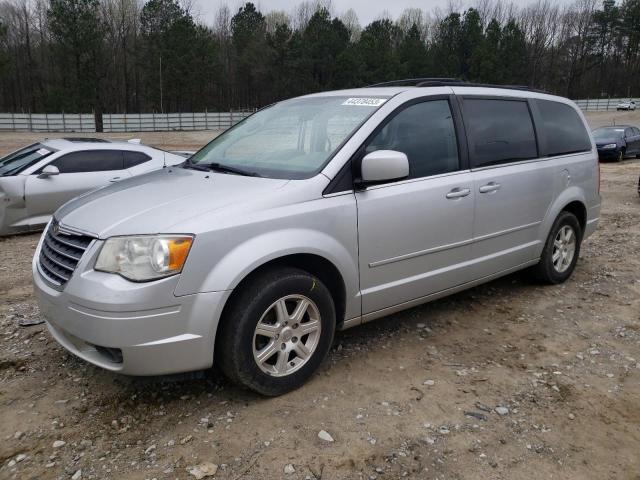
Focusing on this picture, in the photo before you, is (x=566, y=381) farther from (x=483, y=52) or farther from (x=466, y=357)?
(x=483, y=52)

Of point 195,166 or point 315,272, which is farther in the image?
point 195,166

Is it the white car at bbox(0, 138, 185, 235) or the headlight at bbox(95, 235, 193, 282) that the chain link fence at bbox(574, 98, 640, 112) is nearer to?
the white car at bbox(0, 138, 185, 235)

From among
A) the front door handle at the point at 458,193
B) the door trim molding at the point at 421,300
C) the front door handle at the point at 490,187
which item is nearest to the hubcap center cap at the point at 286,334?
the door trim molding at the point at 421,300

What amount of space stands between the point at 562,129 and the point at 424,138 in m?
2.02

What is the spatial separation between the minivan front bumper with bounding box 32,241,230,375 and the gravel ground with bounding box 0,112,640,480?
0.22 m

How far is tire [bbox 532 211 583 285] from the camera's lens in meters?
5.05

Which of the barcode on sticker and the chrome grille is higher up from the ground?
the barcode on sticker

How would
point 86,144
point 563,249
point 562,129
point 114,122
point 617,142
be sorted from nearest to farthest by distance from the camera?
point 562,129 < point 563,249 < point 86,144 < point 617,142 < point 114,122

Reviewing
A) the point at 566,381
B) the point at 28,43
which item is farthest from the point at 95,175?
the point at 28,43

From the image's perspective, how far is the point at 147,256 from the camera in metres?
2.75

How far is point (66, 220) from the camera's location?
3.22 m

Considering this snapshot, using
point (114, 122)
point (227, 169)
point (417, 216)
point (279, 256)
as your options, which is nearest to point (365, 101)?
point (417, 216)

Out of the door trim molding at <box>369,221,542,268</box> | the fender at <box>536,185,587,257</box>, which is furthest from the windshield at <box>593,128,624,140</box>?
the door trim molding at <box>369,221,542,268</box>

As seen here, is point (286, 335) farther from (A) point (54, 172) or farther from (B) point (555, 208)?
(A) point (54, 172)
